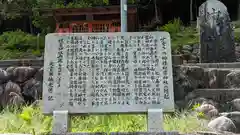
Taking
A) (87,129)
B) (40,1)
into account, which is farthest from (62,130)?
(40,1)

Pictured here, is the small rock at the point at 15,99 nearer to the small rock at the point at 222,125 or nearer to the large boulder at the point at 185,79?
the large boulder at the point at 185,79

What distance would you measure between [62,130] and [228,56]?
21.5 ft

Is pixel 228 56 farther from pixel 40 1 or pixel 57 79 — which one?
pixel 40 1

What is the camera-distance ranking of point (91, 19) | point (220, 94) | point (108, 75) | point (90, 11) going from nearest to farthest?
point (108, 75) < point (220, 94) < point (90, 11) < point (91, 19)

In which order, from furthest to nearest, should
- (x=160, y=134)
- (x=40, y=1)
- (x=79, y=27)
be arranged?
(x=40, y=1) → (x=79, y=27) → (x=160, y=134)

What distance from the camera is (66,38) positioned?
4.53 metres

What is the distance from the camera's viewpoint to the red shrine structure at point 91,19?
15.9 metres

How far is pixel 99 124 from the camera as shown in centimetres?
464

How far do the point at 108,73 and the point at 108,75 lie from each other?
0.09 ft

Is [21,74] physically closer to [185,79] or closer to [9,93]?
[9,93]

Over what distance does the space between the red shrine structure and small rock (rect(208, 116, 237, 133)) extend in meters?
11.6

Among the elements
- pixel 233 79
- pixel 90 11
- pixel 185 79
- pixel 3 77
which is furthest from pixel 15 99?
pixel 90 11

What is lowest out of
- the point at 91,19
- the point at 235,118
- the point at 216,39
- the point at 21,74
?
the point at 235,118

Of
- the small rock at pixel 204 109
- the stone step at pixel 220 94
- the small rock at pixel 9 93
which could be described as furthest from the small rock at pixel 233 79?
the small rock at pixel 9 93
